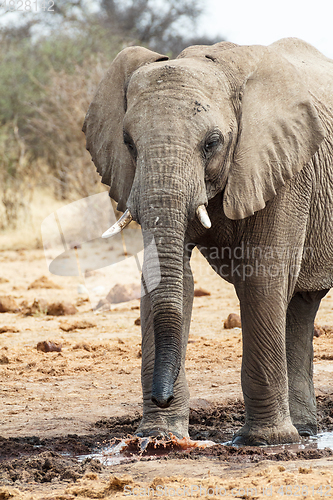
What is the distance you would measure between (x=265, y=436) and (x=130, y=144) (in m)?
1.80

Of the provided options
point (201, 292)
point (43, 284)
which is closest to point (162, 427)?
point (201, 292)

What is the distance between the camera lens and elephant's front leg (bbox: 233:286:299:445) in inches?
161

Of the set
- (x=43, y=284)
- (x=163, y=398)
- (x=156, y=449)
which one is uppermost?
(x=43, y=284)

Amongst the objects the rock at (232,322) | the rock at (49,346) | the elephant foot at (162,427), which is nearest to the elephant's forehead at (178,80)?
the elephant foot at (162,427)

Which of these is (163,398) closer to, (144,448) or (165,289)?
(165,289)

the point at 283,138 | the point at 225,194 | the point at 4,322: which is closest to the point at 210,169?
the point at 225,194

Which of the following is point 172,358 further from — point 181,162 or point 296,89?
point 296,89

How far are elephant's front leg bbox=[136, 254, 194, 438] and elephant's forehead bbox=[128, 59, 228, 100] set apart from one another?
3.27ft

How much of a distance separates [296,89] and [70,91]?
9244 mm

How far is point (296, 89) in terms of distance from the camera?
3982 millimetres

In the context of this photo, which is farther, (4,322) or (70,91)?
(70,91)

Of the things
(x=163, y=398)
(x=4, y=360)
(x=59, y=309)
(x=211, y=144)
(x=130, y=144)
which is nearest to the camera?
(x=163, y=398)

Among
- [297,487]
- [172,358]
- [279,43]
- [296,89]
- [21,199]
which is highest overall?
[21,199]

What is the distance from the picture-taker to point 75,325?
761 centimetres
